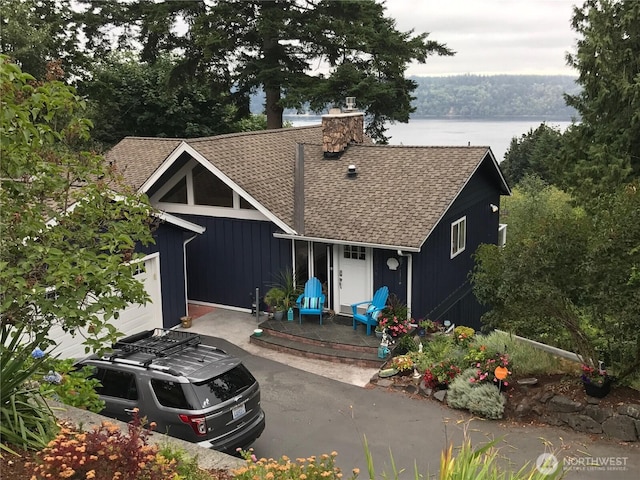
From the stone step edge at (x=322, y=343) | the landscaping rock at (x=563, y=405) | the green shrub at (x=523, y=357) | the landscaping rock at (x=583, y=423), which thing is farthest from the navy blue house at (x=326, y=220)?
the landscaping rock at (x=583, y=423)

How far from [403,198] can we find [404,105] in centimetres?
1786

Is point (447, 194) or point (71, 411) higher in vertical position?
point (447, 194)

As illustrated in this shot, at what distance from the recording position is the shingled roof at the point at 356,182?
14.5m

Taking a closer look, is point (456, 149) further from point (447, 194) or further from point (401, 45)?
point (401, 45)

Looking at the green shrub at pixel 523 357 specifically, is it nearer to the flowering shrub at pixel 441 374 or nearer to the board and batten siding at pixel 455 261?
the flowering shrub at pixel 441 374

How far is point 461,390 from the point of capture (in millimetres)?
10742

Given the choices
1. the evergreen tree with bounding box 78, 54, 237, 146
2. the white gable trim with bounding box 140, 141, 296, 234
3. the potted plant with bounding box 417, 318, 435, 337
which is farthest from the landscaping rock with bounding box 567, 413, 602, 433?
the evergreen tree with bounding box 78, 54, 237, 146

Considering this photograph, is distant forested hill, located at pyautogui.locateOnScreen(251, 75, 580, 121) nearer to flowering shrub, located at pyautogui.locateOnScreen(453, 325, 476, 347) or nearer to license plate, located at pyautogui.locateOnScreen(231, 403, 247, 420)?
flowering shrub, located at pyautogui.locateOnScreen(453, 325, 476, 347)

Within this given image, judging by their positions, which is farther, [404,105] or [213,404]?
[404,105]

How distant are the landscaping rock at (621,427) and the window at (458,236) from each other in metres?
7.49

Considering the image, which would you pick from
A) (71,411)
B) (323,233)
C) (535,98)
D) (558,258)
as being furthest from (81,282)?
(535,98)

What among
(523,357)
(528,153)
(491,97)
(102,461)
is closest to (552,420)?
(523,357)

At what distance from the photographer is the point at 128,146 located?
71.2 ft

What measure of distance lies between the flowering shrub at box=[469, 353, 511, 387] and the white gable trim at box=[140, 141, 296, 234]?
5.80 m
